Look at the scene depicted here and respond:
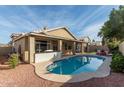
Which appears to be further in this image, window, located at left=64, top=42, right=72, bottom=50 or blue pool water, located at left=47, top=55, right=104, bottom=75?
window, located at left=64, top=42, right=72, bottom=50

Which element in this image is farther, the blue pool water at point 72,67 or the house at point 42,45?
the house at point 42,45

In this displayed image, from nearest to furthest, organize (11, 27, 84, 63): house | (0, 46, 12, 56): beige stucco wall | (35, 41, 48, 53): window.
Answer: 1. (11, 27, 84, 63): house
2. (35, 41, 48, 53): window
3. (0, 46, 12, 56): beige stucco wall

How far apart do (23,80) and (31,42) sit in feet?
23.3

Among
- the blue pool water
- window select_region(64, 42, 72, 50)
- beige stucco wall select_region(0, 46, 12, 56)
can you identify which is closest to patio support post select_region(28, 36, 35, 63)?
the blue pool water

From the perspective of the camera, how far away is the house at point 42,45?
15.2m

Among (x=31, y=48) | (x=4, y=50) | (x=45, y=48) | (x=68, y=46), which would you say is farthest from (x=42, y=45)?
(x=4, y=50)

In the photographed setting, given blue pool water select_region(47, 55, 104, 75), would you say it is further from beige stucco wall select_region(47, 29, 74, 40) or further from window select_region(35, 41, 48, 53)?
beige stucco wall select_region(47, 29, 74, 40)

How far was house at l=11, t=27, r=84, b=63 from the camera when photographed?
1518cm

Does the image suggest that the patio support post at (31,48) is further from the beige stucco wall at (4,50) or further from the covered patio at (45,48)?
the beige stucco wall at (4,50)

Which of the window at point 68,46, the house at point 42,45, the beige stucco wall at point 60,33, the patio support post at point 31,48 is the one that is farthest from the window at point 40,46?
the window at point 68,46

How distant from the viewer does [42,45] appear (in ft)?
63.2

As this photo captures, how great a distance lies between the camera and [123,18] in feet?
49.3
